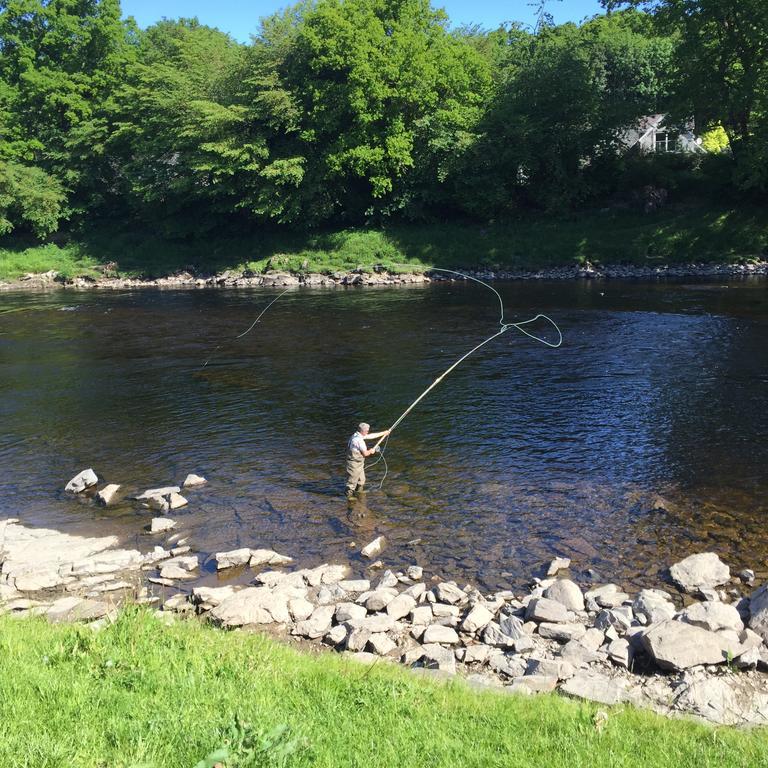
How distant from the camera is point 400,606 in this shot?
378 inches

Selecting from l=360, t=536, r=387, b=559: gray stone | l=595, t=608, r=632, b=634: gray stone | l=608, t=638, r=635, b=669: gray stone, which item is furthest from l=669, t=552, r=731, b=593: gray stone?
l=360, t=536, r=387, b=559: gray stone

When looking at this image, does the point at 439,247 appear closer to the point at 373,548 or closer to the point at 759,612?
the point at 373,548

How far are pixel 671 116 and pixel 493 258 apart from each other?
13529 millimetres

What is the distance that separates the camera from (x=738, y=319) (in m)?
27.7

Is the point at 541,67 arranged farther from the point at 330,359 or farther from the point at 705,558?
the point at 705,558

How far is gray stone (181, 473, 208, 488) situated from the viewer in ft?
46.9

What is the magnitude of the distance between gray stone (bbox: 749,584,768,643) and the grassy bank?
116ft

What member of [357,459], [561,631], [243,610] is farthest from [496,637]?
[357,459]

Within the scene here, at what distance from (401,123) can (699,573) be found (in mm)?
43440

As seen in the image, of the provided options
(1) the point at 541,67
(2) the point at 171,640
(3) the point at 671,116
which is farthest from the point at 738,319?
(1) the point at 541,67

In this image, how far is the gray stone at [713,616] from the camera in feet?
28.2

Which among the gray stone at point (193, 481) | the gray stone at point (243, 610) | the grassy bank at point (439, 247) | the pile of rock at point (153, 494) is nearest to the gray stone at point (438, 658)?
the gray stone at point (243, 610)

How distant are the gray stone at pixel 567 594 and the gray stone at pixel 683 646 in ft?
4.24

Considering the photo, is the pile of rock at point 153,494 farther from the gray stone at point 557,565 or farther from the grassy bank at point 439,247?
the grassy bank at point 439,247
